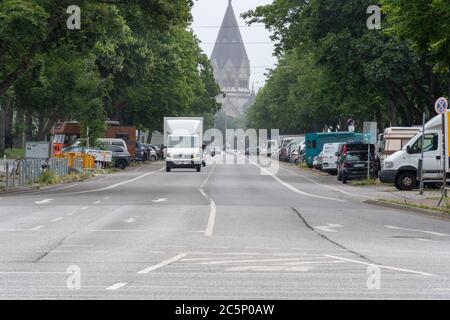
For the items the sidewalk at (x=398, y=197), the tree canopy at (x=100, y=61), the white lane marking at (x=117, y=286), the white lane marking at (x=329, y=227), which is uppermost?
the tree canopy at (x=100, y=61)

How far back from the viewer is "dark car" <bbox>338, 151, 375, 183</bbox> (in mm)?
52719

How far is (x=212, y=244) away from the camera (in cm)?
1806

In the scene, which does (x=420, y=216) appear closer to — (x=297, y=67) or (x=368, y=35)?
(x=368, y=35)

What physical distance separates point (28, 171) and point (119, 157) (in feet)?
90.4

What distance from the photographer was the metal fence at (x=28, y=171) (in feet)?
139

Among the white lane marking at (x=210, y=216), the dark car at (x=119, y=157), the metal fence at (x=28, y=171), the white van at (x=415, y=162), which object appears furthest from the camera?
the dark car at (x=119, y=157)

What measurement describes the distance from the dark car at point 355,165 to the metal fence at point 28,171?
547 inches

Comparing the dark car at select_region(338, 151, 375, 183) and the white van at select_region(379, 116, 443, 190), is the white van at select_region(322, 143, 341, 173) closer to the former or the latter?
the dark car at select_region(338, 151, 375, 183)

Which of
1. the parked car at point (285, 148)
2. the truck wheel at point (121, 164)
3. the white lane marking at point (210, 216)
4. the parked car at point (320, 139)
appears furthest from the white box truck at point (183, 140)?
the parked car at point (285, 148)

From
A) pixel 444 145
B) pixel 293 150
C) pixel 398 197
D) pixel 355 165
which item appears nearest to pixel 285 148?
pixel 293 150

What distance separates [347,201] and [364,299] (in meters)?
24.7

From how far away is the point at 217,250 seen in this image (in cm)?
1694

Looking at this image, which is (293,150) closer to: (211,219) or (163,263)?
(211,219)

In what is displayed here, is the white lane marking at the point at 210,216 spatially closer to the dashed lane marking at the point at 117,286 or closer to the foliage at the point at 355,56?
the dashed lane marking at the point at 117,286
